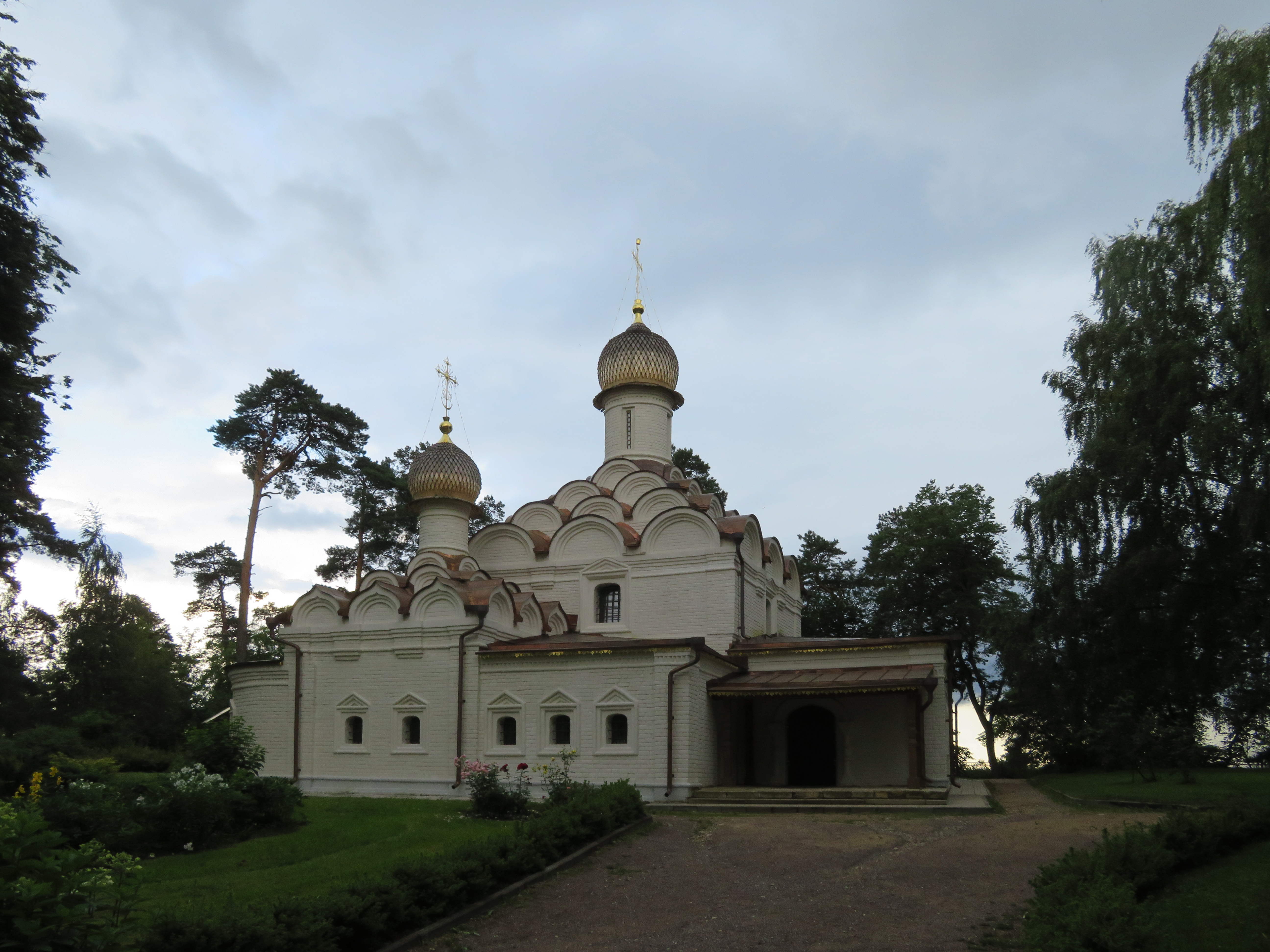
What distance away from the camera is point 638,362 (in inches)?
950

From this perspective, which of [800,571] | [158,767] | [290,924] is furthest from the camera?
[800,571]

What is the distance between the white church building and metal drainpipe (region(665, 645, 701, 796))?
0.04 metres

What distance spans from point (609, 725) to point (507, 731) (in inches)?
85.1

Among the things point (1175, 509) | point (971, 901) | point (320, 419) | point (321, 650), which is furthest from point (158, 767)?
point (1175, 509)

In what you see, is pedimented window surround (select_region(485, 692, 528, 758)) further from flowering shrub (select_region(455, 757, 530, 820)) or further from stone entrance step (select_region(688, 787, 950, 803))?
flowering shrub (select_region(455, 757, 530, 820))

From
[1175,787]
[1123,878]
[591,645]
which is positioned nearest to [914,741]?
[1175,787]

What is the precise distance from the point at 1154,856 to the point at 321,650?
53.1 feet

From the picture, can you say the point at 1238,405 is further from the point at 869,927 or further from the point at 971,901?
the point at 869,927

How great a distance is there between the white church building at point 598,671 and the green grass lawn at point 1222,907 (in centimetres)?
611

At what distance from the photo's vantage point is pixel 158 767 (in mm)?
22172

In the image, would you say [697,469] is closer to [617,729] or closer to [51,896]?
[617,729]

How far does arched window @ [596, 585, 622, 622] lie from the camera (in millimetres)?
21625

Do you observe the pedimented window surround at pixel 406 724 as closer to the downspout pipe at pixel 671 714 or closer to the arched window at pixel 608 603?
the arched window at pixel 608 603

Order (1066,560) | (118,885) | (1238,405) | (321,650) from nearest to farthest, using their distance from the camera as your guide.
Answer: (118,885) → (1238,405) → (1066,560) → (321,650)
